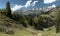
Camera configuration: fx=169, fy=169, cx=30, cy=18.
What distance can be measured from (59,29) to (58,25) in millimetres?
1785

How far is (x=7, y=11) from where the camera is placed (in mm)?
134375

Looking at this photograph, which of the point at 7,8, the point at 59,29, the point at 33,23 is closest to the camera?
the point at 59,29

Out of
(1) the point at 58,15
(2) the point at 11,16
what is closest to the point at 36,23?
(2) the point at 11,16

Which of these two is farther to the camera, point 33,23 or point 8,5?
point 33,23

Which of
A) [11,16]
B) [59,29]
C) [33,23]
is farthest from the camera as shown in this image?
[33,23]

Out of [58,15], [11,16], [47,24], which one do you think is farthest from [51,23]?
[58,15]

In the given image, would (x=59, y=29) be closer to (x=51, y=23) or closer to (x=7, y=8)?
(x=7, y=8)

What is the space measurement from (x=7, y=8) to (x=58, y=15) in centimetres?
6522

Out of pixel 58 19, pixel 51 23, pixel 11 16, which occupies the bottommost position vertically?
pixel 51 23

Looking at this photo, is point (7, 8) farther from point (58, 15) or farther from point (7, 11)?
point (58, 15)

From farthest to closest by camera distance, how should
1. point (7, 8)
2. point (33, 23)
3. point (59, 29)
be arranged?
point (33, 23) < point (7, 8) < point (59, 29)

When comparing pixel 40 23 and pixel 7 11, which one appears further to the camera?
pixel 40 23

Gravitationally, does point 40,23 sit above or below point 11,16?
below

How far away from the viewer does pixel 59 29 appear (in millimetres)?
72438
